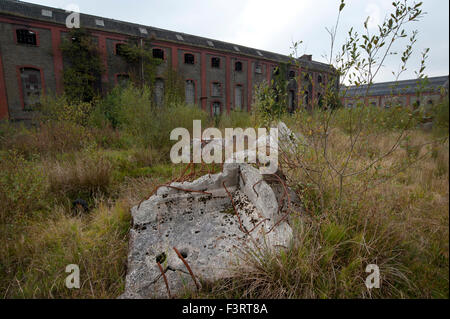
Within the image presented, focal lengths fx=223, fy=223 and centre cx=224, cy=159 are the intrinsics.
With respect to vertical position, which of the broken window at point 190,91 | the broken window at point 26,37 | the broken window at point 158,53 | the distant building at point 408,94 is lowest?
the distant building at point 408,94

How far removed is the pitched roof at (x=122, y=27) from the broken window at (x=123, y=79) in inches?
113

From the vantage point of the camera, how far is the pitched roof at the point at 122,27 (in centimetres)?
1314

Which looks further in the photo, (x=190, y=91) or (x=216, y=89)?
(x=216, y=89)

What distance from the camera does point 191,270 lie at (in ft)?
5.32

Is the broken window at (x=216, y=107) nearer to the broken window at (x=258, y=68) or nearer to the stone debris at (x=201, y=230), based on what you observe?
the broken window at (x=258, y=68)

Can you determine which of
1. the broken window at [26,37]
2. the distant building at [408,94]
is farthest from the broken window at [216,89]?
the distant building at [408,94]

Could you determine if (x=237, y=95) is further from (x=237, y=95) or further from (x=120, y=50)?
(x=120, y=50)

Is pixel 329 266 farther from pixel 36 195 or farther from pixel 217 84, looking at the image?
pixel 217 84

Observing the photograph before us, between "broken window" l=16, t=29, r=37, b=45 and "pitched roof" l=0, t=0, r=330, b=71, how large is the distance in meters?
0.83

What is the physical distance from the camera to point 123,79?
16.2 metres

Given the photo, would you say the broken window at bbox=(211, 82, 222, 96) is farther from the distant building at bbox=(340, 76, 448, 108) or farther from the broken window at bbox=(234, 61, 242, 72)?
the distant building at bbox=(340, 76, 448, 108)

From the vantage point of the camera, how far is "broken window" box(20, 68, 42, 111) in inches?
523

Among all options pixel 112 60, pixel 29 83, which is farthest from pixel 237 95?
pixel 29 83

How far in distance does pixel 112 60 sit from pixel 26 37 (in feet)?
15.1
